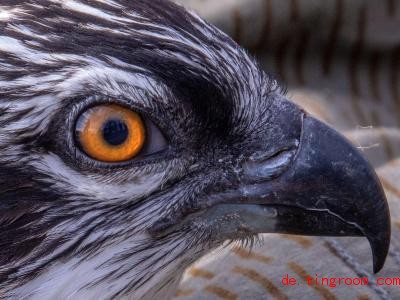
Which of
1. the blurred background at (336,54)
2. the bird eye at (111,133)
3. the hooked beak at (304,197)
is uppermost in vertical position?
the blurred background at (336,54)

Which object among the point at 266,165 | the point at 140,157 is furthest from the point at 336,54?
the point at 140,157

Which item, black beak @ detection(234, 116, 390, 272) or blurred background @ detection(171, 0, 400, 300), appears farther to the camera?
blurred background @ detection(171, 0, 400, 300)

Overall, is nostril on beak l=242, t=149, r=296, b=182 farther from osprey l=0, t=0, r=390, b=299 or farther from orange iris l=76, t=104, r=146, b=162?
orange iris l=76, t=104, r=146, b=162

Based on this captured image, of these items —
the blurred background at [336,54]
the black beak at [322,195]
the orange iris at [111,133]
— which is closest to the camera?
the orange iris at [111,133]

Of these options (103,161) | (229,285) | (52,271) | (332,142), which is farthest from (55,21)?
(229,285)

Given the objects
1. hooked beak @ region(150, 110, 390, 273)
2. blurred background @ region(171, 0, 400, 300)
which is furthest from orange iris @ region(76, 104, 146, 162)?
blurred background @ region(171, 0, 400, 300)

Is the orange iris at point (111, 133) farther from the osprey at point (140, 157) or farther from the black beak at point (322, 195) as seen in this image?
the black beak at point (322, 195)

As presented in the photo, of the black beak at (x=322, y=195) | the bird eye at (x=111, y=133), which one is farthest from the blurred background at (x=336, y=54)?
the bird eye at (x=111, y=133)

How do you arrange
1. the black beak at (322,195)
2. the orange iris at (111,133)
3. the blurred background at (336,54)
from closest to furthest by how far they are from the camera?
the orange iris at (111,133)
the black beak at (322,195)
the blurred background at (336,54)
